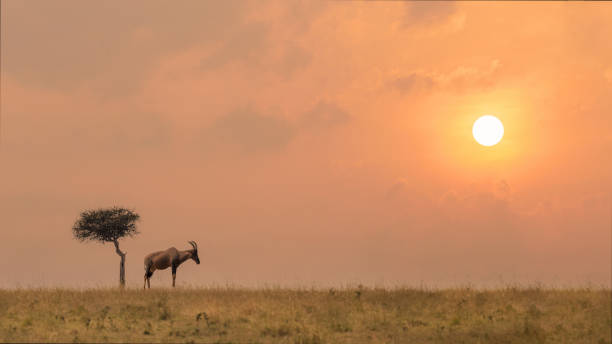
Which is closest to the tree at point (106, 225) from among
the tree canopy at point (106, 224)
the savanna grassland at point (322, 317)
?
the tree canopy at point (106, 224)

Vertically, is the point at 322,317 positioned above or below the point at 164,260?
below

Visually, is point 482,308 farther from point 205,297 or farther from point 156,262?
point 156,262

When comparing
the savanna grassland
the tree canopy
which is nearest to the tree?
the tree canopy

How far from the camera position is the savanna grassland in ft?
80.6

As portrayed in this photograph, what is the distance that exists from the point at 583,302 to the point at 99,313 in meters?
20.3

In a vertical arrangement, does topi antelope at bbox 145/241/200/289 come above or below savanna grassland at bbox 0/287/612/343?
above

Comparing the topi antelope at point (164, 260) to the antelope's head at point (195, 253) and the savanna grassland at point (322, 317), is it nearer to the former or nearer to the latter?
the antelope's head at point (195, 253)

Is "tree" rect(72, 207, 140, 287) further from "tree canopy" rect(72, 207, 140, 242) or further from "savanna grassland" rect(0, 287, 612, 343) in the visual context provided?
"savanna grassland" rect(0, 287, 612, 343)

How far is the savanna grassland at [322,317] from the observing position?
24.6 metres

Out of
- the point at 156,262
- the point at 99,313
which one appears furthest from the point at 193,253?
the point at 99,313

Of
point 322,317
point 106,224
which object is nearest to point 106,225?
point 106,224

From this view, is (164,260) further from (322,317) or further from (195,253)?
(322,317)

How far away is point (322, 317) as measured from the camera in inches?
1056

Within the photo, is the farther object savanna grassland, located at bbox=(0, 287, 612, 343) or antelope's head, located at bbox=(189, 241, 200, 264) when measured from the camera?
antelope's head, located at bbox=(189, 241, 200, 264)
